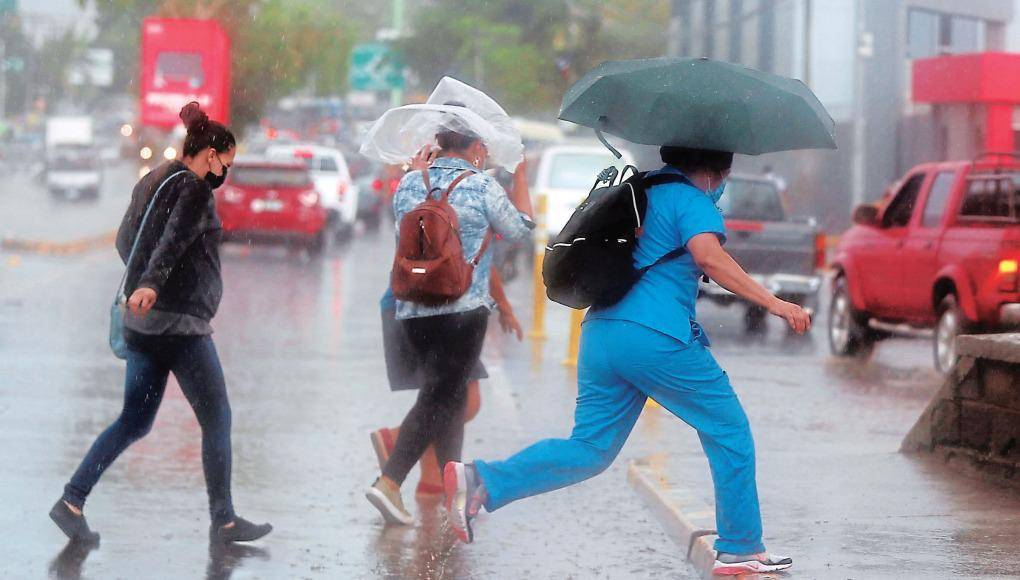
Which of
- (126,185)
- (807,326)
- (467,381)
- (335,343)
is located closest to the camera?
(807,326)

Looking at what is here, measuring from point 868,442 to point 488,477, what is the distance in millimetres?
4696

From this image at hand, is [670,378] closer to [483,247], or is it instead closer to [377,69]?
[483,247]

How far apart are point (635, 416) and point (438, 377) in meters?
1.54

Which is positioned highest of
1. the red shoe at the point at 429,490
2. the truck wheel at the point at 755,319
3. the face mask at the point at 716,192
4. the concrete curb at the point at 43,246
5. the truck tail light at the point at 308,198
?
the face mask at the point at 716,192

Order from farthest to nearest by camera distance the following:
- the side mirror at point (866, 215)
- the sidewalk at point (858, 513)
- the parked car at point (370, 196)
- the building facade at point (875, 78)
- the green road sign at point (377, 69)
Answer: the green road sign at point (377, 69) < the parked car at point (370, 196) < the building facade at point (875, 78) < the side mirror at point (866, 215) < the sidewalk at point (858, 513)

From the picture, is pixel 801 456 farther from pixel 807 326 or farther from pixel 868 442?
pixel 807 326

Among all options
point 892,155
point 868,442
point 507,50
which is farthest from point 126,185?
point 868,442

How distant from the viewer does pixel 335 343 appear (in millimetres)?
15445

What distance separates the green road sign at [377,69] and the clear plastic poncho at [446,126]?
6270cm

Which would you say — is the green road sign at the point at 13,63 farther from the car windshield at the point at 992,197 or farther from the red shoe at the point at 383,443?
the red shoe at the point at 383,443

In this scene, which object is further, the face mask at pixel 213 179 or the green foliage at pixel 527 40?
the green foliage at pixel 527 40

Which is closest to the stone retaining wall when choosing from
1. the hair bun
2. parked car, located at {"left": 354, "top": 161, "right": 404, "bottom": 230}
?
the hair bun

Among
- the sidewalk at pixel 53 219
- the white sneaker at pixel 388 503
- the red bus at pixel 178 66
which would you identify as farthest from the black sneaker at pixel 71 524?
the red bus at pixel 178 66

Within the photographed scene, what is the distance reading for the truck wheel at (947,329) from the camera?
13531mm
